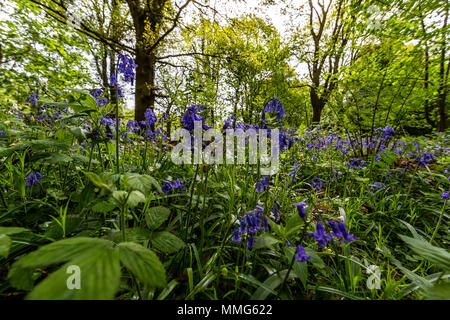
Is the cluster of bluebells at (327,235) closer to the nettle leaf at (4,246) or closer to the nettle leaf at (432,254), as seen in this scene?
the nettle leaf at (432,254)

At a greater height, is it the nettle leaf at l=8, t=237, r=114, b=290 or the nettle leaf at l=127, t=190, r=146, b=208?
the nettle leaf at l=127, t=190, r=146, b=208

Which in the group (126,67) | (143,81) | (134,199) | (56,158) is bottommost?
(134,199)

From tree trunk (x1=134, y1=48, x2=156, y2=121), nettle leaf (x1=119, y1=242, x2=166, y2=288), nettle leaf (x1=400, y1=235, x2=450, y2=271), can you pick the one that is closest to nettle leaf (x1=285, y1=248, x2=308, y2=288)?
nettle leaf (x1=400, y1=235, x2=450, y2=271)

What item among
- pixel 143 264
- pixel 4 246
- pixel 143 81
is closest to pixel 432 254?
pixel 143 264

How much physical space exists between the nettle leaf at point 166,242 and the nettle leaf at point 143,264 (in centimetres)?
32

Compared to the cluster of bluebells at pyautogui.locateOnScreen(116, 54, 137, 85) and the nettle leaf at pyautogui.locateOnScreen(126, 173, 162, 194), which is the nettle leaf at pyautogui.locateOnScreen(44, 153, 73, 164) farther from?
the cluster of bluebells at pyautogui.locateOnScreen(116, 54, 137, 85)

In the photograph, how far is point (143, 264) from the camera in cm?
58

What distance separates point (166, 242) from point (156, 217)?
0.19 meters

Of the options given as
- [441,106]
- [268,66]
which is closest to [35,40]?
[268,66]

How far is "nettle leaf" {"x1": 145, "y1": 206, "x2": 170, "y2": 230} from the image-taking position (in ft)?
3.39

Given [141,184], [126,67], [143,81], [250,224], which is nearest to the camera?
[141,184]

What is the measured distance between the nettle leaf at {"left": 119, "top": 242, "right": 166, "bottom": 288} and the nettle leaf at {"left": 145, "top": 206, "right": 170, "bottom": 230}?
1.38ft

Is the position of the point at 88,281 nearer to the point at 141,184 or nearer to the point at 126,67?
the point at 141,184
